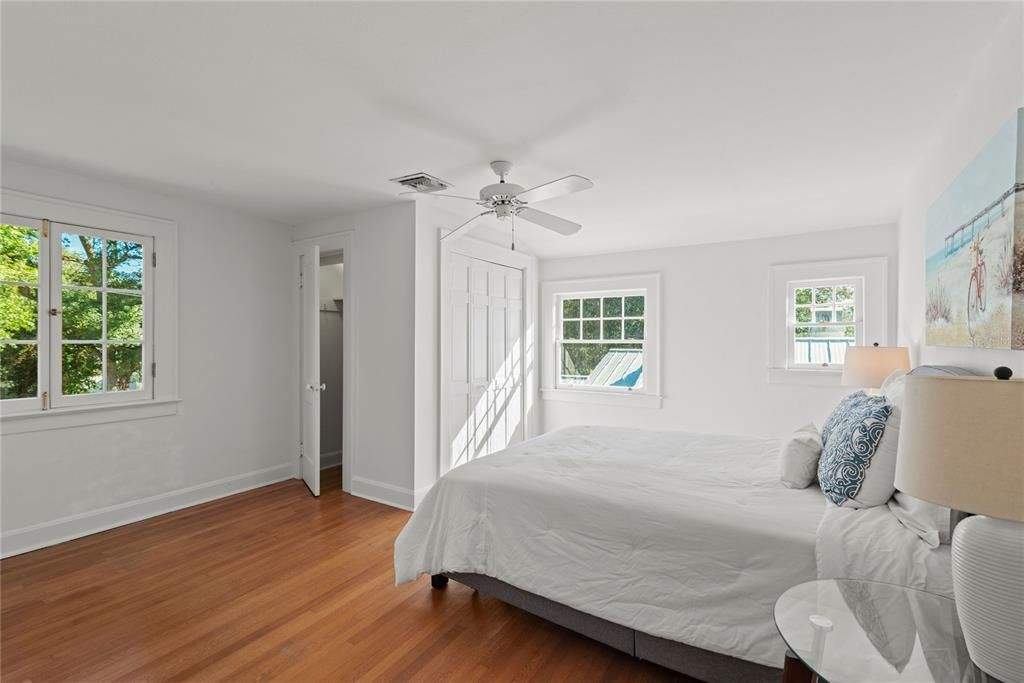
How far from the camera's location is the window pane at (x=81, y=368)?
133 inches

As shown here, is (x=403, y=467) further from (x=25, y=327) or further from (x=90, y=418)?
(x=25, y=327)

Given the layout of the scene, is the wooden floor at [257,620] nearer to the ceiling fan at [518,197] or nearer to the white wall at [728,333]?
the ceiling fan at [518,197]

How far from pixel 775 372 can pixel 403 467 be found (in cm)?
342

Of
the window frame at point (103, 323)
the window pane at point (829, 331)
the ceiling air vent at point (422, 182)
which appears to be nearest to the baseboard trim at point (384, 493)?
the window frame at point (103, 323)

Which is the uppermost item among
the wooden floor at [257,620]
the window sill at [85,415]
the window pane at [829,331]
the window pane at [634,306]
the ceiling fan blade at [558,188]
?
the ceiling fan blade at [558,188]

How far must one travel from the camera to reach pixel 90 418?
3477mm

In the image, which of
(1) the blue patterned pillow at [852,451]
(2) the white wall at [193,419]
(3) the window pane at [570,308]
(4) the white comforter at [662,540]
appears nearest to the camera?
(4) the white comforter at [662,540]

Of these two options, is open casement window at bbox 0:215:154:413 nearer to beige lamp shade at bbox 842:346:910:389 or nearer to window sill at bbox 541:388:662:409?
window sill at bbox 541:388:662:409

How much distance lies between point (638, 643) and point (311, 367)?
3.39 m

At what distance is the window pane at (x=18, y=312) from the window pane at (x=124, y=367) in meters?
0.46

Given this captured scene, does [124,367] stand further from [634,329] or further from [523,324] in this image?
[634,329]

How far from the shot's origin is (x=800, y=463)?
7.39 ft

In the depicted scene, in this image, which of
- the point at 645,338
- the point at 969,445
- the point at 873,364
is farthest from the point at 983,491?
the point at 645,338

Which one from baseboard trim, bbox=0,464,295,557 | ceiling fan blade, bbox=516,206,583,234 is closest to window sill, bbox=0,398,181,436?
baseboard trim, bbox=0,464,295,557
